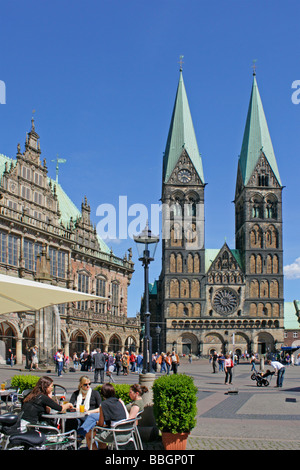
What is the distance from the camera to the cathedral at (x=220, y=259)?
80.3 m

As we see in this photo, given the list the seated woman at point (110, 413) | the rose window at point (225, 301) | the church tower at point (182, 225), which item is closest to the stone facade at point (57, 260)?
the seated woman at point (110, 413)

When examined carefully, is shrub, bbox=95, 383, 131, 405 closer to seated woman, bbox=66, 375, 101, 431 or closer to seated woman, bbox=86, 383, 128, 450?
seated woman, bbox=66, 375, 101, 431

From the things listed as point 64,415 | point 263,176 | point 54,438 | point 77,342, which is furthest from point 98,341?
point 263,176

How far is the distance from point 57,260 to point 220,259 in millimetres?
43532

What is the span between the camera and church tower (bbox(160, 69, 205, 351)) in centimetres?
8088

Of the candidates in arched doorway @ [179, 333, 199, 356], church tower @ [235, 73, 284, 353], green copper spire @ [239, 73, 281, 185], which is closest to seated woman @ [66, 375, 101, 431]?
arched doorway @ [179, 333, 199, 356]

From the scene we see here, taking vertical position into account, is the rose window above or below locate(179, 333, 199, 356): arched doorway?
above

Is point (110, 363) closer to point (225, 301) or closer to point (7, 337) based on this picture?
point (7, 337)

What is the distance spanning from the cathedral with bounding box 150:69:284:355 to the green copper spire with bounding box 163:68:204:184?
16 centimetres

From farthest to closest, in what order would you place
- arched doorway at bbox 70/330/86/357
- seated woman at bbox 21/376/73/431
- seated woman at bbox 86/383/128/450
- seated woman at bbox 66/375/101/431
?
1. arched doorway at bbox 70/330/86/357
2. seated woman at bbox 66/375/101/431
3. seated woman at bbox 21/376/73/431
4. seated woman at bbox 86/383/128/450

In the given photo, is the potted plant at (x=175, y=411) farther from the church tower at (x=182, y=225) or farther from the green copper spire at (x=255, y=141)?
the green copper spire at (x=255, y=141)

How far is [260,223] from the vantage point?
277 feet
